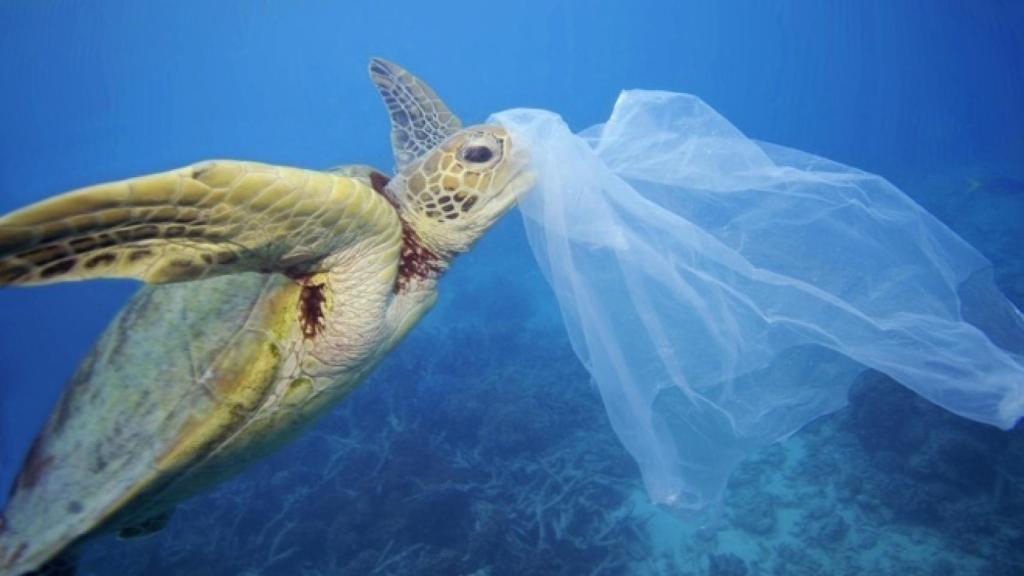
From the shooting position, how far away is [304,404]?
2.32 m

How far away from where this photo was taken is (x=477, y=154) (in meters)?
2.20

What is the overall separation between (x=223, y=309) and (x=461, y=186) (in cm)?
112

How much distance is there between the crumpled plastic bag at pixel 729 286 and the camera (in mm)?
2176

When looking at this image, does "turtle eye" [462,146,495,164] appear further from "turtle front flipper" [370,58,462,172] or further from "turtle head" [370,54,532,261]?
"turtle front flipper" [370,58,462,172]

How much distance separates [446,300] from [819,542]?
9.53m

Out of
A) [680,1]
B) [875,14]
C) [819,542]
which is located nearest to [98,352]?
[819,542]

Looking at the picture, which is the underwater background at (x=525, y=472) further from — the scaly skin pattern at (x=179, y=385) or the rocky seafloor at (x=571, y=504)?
the scaly skin pattern at (x=179, y=385)

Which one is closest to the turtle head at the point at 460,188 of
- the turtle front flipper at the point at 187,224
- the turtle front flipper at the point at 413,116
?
the turtle front flipper at the point at 187,224

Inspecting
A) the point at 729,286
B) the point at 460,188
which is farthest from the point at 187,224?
the point at 729,286

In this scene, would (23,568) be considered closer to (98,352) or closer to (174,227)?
(98,352)

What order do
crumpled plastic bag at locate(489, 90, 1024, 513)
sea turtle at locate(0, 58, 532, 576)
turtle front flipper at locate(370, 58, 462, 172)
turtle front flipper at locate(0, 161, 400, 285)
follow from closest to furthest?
turtle front flipper at locate(0, 161, 400, 285) < sea turtle at locate(0, 58, 532, 576) < crumpled plastic bag at locate(489, 90, 1024, 513) < turtle front flipper at locate(370, 58, 462, 172)

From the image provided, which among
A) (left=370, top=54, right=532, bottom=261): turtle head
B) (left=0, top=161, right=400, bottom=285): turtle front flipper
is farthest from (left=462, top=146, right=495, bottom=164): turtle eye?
(left=0, top=161, right=400, bottom=285): turtle front flipper

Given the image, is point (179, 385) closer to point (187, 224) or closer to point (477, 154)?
point (187, 224)

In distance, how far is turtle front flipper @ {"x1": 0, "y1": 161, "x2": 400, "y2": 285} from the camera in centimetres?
109
